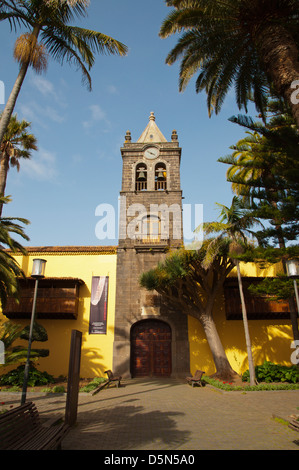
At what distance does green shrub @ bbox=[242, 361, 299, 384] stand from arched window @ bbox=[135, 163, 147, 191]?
13398 millimetres

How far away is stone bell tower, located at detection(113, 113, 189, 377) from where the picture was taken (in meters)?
17.4

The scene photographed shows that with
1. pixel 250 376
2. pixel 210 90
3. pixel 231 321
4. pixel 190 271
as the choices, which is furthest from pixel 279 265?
pixel 210 90

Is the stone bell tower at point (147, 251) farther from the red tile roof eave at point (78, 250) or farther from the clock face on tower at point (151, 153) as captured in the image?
the red tile roof eave at point (78, 250)

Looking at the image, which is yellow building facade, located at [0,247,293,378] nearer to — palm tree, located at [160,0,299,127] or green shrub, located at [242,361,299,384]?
green shrub, located at [242,361,299,384]

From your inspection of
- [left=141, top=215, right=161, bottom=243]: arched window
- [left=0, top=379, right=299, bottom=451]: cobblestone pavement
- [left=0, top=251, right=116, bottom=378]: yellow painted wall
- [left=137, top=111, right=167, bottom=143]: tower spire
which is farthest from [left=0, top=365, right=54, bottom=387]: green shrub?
[left=137, top=111, right=167, bottom=143]: tower spire

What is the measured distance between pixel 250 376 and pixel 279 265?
8.32m

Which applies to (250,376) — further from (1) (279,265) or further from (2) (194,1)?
(2) (194,1)

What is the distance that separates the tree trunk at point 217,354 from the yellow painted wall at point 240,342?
1936 mm

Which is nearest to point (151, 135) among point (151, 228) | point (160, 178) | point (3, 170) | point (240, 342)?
point (160, 178)

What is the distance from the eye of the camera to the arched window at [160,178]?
21.9 meters

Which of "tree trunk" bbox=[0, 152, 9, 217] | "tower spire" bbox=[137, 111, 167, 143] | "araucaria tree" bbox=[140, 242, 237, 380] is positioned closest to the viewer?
"araucaria tree" bbox=[140, 242, 237, 380]

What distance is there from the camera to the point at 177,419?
7.52 m

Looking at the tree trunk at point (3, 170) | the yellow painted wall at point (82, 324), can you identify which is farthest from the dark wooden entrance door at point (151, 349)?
the tree trunk at point (3, 170)

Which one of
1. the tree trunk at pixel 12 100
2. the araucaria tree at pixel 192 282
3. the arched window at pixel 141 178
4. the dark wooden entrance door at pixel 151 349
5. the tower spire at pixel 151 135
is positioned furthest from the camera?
the tower spire at pixel 151 135
